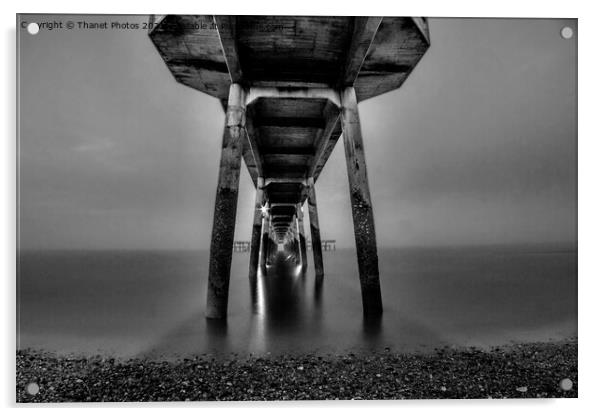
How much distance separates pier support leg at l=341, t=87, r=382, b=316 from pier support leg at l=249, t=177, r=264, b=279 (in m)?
9.42

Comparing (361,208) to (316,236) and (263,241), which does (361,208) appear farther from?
(263,241)

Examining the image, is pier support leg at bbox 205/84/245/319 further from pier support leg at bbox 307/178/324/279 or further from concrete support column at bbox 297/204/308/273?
concrete support column at bbox 297/204/308/273

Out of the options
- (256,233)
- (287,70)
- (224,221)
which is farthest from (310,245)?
(224,221)

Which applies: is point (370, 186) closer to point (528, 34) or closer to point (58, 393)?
point (528, 34)

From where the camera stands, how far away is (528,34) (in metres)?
4.48

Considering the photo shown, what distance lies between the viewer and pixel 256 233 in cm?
1678

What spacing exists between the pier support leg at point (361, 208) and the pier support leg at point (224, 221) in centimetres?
222

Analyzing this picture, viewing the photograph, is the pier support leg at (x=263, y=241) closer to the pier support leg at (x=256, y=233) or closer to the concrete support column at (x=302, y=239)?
the concrete support column at (x=302, y=239)

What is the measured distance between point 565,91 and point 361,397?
5.14 metres

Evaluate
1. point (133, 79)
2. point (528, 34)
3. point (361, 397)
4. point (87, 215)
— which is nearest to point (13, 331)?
point (87, 215)

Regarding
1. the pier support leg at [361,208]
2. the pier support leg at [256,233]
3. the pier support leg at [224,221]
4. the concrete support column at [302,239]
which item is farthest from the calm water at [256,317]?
the concrete support column at [302,239]

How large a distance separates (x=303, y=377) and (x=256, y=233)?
42.0 feet

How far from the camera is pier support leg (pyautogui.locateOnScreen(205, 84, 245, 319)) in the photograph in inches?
219

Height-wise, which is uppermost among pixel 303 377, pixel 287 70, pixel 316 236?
pixel 287 70
